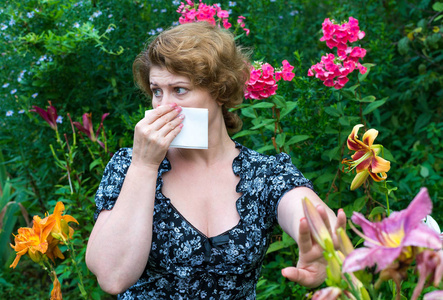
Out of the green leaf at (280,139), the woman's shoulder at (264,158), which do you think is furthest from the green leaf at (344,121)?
the woman's shoulder at (264,158)

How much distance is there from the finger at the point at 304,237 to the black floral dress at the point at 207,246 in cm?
68

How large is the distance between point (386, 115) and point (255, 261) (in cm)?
197

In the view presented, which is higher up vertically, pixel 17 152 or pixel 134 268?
pixel 134 268

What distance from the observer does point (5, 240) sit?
294 centimetres

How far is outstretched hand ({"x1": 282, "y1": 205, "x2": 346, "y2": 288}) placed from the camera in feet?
2.56

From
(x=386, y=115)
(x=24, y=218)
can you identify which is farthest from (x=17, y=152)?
(x=386, y=115)

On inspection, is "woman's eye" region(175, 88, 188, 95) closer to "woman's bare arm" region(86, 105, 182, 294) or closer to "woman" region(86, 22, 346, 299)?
"woman" region(86, 22, 346, 299)

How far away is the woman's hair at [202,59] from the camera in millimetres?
1550

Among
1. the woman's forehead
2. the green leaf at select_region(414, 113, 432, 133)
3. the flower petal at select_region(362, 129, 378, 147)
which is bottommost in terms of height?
the green leaf at select_region(414, 113, 432, 133)

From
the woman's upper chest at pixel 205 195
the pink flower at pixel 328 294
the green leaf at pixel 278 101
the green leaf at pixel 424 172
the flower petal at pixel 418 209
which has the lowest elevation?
the green leaf at pixel 424 172

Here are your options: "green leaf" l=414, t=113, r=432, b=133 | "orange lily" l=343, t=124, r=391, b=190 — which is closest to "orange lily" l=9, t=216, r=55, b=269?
"orange lily" l=343, t=124, r=391, b=190

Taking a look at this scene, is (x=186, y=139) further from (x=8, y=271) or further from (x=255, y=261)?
(x=8, y=271)

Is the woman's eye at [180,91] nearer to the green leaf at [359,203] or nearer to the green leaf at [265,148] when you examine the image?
the green leaf at [265,148]

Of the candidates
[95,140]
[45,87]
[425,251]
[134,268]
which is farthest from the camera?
[45,87]
